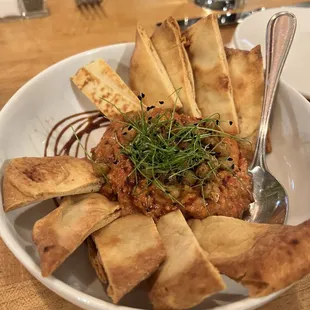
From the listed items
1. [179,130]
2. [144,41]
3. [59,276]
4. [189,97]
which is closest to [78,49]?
[144,41]

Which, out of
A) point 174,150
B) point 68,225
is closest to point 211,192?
point 174,150

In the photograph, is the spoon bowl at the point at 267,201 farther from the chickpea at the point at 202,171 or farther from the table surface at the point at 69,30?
the table surface at the point at 69,30

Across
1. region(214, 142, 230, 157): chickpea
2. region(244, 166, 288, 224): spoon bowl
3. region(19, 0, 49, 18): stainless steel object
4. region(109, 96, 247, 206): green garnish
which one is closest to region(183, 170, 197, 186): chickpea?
region(109, 96, 247, 206): green garnish

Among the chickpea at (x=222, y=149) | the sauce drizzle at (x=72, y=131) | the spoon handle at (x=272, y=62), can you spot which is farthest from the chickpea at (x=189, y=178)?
the sauce drizzle at (x=72, y=131)

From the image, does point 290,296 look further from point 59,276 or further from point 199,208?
point 59,276

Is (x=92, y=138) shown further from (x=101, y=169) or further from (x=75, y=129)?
(x=101, y=169)

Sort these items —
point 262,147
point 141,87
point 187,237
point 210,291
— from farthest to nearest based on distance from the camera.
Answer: point 141,87
point 262,147
point 187,237
point 210,291
